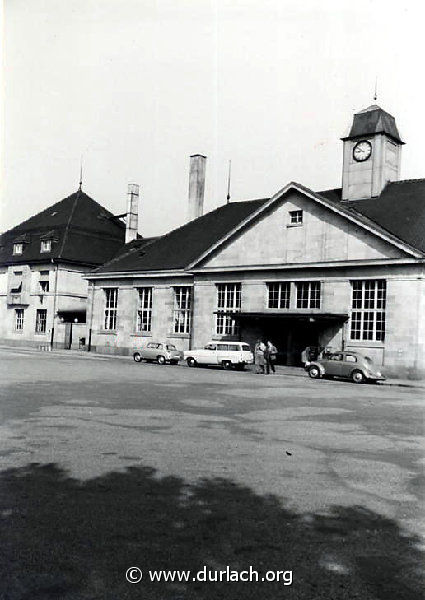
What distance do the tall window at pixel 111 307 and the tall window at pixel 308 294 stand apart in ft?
50.0

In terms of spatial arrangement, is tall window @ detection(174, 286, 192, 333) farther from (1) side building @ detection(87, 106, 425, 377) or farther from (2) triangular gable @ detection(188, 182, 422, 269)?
(2) triangular gable @ detection(188, 182, 422, 269)

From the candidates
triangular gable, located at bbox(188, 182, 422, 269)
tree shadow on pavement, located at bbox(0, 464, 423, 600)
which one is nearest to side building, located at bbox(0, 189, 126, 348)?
triangular gable, located at bbox(188, 182, 422, 269)

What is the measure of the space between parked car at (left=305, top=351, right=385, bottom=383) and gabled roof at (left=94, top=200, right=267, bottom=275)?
548 inches

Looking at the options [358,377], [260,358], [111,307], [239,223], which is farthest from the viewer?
[111,307]

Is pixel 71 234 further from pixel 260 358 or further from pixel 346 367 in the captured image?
pixel 346 367

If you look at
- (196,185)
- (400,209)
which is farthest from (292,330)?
(196,185)

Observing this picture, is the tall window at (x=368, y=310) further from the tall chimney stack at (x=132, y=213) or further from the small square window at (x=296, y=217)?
the tall chimney stack at (x=132, y=213)

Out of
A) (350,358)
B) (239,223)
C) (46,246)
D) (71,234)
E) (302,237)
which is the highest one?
(71,234)

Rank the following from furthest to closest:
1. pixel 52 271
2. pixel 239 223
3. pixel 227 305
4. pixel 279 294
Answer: pixel 52 271
pixel 227 305
pixel 239 223
pixel 279 294

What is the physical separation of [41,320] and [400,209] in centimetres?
3174

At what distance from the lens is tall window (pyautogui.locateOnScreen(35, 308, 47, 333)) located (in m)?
52.8

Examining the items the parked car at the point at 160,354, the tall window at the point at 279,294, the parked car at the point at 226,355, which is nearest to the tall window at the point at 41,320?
the parked car at the point at 160,354

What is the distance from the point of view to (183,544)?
17.8ft

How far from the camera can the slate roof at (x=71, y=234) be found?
54.2 m
